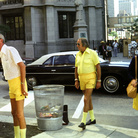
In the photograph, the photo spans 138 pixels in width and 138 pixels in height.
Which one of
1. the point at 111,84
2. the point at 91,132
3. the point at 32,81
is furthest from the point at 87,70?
the point at 32,81

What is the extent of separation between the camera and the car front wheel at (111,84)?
986cm

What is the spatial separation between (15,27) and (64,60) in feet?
75.0

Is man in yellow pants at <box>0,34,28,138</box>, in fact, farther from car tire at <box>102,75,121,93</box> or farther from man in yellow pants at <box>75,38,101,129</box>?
car tire at <box>102,75,121,93</box>

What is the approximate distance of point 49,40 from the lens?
29.4 metres

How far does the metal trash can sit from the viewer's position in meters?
5.62

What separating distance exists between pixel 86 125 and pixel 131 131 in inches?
39.2

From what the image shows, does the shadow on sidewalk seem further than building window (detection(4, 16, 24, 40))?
No

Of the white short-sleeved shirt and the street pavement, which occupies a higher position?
A: the white short-sleeved shirt

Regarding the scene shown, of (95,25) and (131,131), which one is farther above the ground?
(95,25)

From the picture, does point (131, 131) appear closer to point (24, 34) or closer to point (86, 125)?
point (86, 125)

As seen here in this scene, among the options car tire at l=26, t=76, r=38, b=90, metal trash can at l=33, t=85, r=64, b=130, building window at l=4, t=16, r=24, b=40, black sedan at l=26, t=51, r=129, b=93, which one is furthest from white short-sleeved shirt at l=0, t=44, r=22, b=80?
building window at l=4, t=16, r=24, b=40

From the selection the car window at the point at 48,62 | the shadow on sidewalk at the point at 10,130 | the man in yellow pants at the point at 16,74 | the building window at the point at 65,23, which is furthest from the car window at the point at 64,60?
the building window at the point at 65,23

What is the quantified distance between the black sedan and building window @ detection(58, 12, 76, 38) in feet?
67.7

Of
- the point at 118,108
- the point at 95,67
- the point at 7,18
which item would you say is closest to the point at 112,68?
the point at 118,108
